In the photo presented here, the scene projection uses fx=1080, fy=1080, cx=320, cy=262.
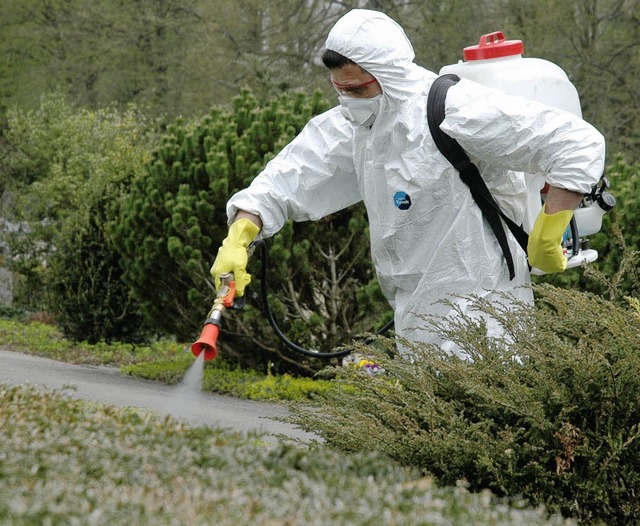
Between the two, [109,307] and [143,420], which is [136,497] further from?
[109,307]

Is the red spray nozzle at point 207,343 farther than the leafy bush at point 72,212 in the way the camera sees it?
No

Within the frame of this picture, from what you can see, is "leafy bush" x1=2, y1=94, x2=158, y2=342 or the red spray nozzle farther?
"leafy bush" x1=2, y1=94, x2=158, y2=342

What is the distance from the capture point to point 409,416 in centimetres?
340

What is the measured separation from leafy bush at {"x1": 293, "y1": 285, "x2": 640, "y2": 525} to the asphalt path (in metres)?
2.12

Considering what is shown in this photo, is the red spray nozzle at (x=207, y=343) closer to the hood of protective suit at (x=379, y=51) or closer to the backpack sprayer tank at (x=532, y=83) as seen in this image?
the hood of protective suit at (x=379, y=51)

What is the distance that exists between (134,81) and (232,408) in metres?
16.7

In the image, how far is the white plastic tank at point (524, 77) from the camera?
13.6ft

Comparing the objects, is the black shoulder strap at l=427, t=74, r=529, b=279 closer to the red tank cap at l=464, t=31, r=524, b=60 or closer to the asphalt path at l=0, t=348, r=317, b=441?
the red tank cap at l=464, t=31, r=524, b=60

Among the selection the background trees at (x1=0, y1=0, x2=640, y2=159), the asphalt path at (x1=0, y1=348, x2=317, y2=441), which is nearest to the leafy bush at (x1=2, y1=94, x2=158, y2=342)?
the asphalt path at (x1=0, y1=348, x2=317, y2=441)

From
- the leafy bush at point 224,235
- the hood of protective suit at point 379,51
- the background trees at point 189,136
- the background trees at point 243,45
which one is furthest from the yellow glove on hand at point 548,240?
the background trees at point 243,45

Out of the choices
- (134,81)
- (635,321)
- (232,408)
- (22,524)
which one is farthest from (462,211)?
(134,81)

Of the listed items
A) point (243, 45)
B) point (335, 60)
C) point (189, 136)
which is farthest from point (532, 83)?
point (243, 45)

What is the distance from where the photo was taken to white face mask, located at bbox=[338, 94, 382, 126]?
3934 mm

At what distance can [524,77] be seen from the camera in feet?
13.7
